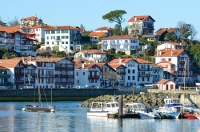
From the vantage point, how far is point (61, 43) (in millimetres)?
163125

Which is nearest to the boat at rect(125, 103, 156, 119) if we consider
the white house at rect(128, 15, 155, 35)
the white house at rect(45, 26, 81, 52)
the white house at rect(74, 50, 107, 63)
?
the white house at rect(74, 50, 107, 63)

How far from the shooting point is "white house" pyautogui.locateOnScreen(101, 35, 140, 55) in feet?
521

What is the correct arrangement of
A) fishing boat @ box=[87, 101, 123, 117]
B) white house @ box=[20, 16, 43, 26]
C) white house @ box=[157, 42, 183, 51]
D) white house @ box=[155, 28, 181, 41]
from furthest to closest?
white house @ box=[20, 16, 43, 26]
white house @ box=[155, 28, 181, 41]
white house @ box=[157, 42, 183, 51]
fishing boat @ box=[87, 101, 123, 117]

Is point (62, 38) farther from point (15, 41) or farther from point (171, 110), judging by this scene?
point (171, 110)

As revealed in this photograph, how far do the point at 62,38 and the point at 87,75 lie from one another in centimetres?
3261

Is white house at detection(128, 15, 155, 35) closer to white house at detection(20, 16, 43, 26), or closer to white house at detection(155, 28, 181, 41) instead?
white house at detection(155, 28, 181, 41)

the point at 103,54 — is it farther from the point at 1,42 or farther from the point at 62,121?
the point at 62,121

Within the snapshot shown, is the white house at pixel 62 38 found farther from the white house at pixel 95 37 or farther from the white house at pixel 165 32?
the white house at pixel 165 32

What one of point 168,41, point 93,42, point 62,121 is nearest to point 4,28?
point 93,42

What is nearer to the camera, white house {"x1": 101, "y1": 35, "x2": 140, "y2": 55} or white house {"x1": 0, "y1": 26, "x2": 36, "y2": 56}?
white house {"x1": 0, "y1": 26, "x2": 36, "y2": 56}

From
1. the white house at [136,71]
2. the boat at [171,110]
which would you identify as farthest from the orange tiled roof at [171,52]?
the boat at [171,110]

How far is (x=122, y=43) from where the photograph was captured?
159m

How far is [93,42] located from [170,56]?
2948cm

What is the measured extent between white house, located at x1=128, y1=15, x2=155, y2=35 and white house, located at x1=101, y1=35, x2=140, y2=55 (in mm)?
11943
